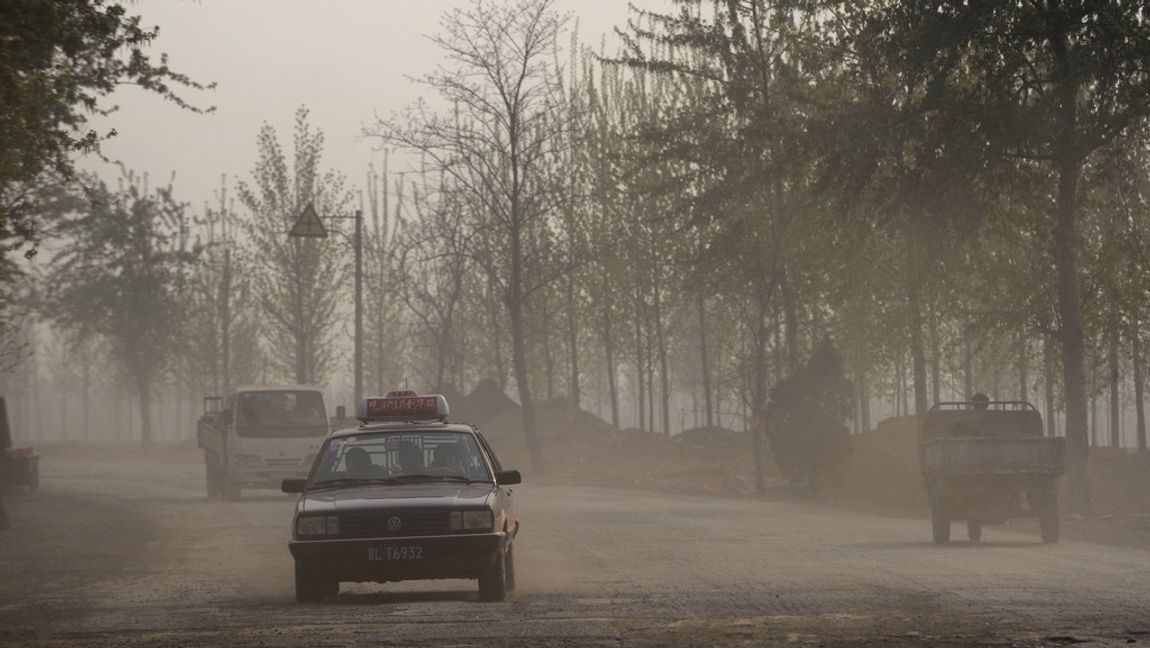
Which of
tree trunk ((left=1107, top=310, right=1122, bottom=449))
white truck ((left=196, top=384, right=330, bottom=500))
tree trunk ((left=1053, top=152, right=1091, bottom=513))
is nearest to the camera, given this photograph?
tree trunk ((left=1053, top=152, right=1091, bottom=513))

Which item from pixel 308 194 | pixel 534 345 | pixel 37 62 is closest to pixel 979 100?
pixel 37 62

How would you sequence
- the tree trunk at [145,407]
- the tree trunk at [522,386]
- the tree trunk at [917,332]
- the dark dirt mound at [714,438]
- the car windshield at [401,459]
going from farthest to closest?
A: the tree trunk at [145,407], the dark dirt mound at [714,438], the tree trunk at [522,386], the tree trunk at [917,332], the car windshield at [401,459]

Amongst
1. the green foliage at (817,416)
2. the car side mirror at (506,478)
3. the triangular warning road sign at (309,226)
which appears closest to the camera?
the car side mirror at (506,478)

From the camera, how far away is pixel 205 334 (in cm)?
7594

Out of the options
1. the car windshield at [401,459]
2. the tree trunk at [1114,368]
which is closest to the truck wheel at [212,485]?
the tree trunk at [1114,368]

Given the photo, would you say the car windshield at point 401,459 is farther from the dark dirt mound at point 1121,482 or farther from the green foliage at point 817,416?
the green foliage at point 817,416

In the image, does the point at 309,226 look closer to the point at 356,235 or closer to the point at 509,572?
the point at 356,235

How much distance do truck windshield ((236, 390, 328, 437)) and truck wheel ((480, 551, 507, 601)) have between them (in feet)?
68.1

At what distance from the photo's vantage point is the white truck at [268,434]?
33.7 metres

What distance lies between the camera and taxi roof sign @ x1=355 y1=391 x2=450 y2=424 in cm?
1591

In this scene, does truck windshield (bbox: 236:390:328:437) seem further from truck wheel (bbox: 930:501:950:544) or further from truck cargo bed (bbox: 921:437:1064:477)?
truck cargo bed (bbox: 921:437:1064:477)

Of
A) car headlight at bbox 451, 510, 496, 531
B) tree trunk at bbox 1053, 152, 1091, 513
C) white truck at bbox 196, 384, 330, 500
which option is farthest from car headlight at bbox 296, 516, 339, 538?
white truck at bbox 196, 384, 330, 500

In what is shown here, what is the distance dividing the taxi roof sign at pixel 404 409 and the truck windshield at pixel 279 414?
1840 centimetres

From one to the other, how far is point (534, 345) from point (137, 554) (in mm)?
50400
